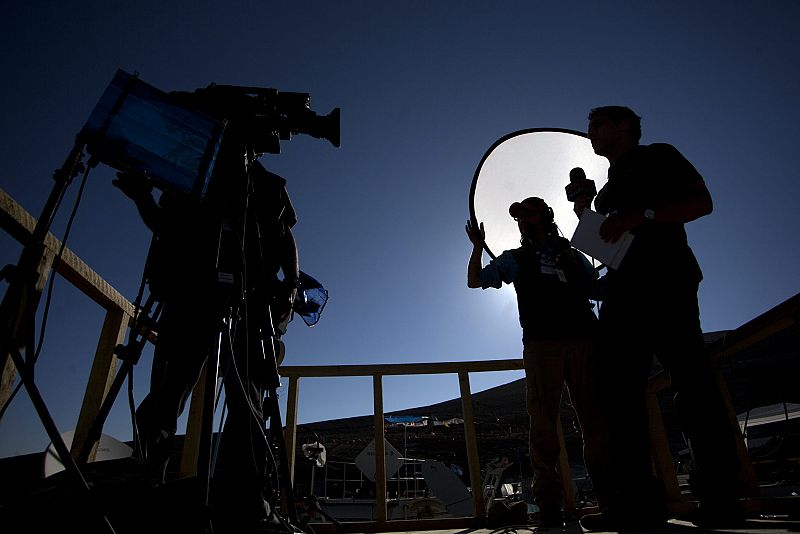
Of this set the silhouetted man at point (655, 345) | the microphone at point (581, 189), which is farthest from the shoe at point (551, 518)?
the microphone at point (581, 189)

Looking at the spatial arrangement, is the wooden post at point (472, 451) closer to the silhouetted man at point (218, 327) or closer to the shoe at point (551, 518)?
the shoe at point (551, 518)

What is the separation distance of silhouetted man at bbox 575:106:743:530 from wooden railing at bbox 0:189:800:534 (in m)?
0.55

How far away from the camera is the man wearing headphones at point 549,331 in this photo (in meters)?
2.08

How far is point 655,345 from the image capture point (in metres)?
1.56

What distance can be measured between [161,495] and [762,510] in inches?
83.7

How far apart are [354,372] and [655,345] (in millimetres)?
2071

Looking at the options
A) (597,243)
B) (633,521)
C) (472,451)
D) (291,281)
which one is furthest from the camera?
(472,451)

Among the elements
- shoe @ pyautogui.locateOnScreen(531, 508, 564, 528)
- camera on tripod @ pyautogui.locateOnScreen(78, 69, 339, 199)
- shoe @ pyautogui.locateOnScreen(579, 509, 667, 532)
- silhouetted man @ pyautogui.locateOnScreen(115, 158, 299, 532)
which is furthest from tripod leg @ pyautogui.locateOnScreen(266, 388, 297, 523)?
shoe @ pyautogui.locateOnScreen(531, 508, 564, 528)

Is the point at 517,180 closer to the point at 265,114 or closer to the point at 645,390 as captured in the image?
the point at 645,390

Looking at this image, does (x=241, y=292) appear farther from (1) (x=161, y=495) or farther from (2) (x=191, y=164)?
(1) (x=161, y=495)

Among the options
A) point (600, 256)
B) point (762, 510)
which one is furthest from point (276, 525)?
point (762, 510)

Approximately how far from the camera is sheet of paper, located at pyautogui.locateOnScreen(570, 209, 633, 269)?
1613mm

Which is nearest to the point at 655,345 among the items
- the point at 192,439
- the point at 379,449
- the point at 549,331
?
the point at 549,331

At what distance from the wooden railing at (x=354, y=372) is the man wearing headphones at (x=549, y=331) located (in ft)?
1.95
